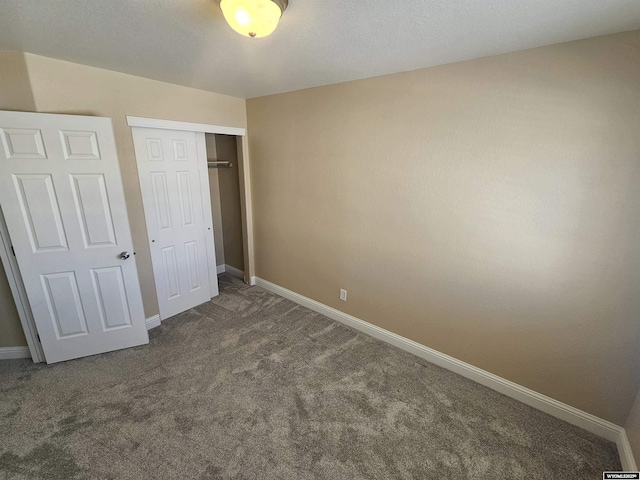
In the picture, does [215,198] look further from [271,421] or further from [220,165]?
[271,421]

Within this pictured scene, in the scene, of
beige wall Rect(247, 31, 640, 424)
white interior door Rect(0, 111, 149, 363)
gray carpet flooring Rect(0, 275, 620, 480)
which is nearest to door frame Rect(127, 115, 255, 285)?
white interior door Rect(0, 111, 149, 363)

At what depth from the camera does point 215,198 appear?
4066mm

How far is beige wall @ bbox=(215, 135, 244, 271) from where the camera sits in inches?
149

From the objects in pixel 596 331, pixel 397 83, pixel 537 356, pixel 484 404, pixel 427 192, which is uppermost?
pixel 397 83

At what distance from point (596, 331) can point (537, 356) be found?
1.27ft

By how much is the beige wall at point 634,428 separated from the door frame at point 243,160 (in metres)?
3.64

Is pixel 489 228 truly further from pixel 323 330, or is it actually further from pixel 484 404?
pixel 323 330

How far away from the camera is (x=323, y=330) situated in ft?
9.44

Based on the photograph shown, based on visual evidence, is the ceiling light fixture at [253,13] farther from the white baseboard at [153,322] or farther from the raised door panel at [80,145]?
the white baseboard at [153,322]

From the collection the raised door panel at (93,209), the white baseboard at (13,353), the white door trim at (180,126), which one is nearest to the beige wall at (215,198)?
→ the white door trim at (180,126)

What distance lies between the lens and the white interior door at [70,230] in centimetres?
200

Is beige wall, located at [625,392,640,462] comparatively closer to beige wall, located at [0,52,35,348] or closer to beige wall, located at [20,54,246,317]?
beige wall, located at [20,54,246,317]

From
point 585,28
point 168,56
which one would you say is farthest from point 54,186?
point 585,28

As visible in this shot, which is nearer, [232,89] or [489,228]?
[489,228]
